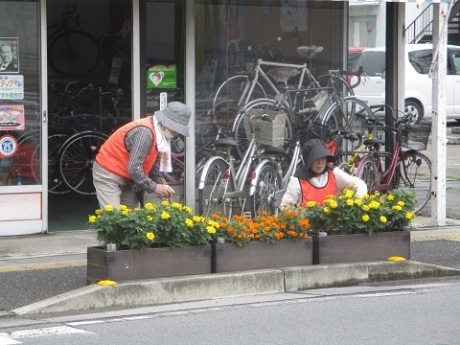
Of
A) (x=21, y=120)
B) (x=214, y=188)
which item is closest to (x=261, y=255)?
(x=214, y=188)

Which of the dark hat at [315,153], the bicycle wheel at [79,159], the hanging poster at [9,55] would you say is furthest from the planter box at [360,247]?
the bicycle wheel at [79,159]

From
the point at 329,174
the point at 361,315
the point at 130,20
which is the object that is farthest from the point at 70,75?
the point at 361,315

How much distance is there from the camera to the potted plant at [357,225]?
410 inches

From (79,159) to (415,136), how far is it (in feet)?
15.0

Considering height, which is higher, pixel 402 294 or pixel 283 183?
pixel 283 183

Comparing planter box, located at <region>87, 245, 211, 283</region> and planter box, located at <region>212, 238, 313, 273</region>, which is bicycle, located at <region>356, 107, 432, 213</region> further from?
planter box, located at <region>87, 245, 211, 283</region>

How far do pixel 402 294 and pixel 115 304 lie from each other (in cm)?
255

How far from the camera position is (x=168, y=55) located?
13.6 metres

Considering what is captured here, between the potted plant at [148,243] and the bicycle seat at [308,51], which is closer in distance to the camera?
the potted plant at [148,243]

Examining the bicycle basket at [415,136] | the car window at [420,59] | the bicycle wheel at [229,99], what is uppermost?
the car window at [420,59]

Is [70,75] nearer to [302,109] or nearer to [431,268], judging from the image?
[302,109]

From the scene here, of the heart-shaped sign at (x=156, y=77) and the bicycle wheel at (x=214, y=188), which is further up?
the heart-shaped sign at (x=156, y=77)

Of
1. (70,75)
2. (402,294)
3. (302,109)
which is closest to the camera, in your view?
(402,294)

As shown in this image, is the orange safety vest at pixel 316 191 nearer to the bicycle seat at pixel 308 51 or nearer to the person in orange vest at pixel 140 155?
the person in orange vest at pixel 140 155
